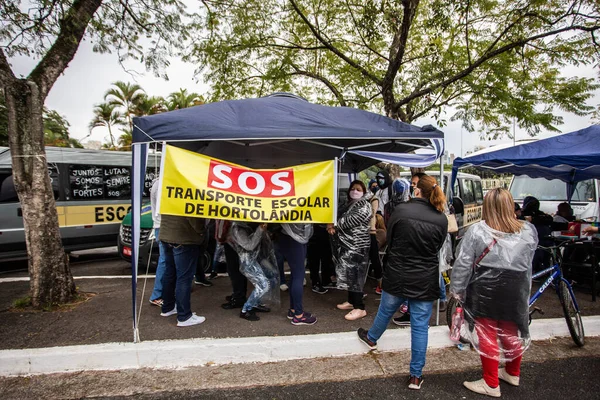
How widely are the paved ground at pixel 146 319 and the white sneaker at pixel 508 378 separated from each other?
107 centimetres

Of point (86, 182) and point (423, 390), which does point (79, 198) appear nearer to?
point (86, 182)

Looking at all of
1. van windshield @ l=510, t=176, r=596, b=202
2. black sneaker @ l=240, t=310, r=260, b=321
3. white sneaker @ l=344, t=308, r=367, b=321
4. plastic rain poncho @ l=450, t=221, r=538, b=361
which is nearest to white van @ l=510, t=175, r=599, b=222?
van windshield @ l=510, t=176, r=596, b=202

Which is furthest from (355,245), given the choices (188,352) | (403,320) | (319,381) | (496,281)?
(188,352)

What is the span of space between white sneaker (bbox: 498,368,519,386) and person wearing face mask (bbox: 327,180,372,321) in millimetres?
1565

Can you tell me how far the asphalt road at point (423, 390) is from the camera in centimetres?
296

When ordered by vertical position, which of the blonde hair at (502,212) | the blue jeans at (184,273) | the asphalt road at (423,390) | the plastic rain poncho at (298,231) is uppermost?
the blonde hair at (502,212)

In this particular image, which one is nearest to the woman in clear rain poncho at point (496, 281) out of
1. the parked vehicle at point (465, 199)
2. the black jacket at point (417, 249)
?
the black jacket at point (417, 249)

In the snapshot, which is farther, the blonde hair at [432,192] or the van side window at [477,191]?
the van side window at [477,191]

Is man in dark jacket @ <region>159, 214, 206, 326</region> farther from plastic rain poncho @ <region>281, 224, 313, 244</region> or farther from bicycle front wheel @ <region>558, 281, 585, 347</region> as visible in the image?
bicycle front wheel @ <region>558, 281, 585, 347</region>

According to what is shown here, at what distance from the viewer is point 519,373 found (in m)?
3.19

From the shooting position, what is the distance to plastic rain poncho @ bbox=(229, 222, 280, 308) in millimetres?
4203

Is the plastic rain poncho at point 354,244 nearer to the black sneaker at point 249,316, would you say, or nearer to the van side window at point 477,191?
the black sneaker at point 249,316

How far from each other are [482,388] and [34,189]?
5176mm

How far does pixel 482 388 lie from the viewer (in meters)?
2.97
